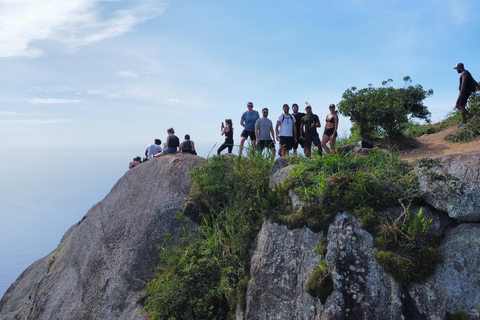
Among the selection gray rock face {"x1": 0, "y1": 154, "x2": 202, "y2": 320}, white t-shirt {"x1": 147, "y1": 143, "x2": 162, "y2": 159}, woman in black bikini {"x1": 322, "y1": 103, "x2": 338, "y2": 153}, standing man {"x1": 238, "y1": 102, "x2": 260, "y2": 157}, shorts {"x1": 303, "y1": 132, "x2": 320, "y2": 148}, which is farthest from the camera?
white t-shirt {"x1": 147, "y1": 143, "x2": 162, "y2": 159}

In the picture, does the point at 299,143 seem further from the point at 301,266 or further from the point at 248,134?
the point at 301,266

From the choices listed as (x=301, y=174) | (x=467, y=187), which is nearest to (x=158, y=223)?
(x=301, y=174)

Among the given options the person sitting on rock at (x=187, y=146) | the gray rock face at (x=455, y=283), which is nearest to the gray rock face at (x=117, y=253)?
the person sitting on rock at (x=187, y=146)

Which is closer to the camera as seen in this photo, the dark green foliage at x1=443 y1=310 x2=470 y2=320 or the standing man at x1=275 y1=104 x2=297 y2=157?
the dark green foliage at x1=443 y1=310 x2=470 y2=320

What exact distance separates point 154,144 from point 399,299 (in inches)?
489

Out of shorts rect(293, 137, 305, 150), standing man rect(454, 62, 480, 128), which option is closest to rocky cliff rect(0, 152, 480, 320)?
shorts rect(293, 137, 305, 150)

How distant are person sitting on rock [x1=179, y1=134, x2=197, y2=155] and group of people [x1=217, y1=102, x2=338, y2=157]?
2432 millimetres

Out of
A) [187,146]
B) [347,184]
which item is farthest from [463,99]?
[187,146]

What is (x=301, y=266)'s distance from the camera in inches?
301

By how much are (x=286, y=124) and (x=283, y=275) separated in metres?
5.78

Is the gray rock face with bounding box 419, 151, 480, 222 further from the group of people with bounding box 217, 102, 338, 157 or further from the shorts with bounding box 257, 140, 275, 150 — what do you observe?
the shorts with bounding box 257, 140, 275, 150

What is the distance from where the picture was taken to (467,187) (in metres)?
6.99

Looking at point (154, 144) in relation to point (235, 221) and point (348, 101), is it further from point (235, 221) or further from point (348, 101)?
point (348, 101)

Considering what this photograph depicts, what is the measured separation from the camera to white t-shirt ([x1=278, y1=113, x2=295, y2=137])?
1206 cm
